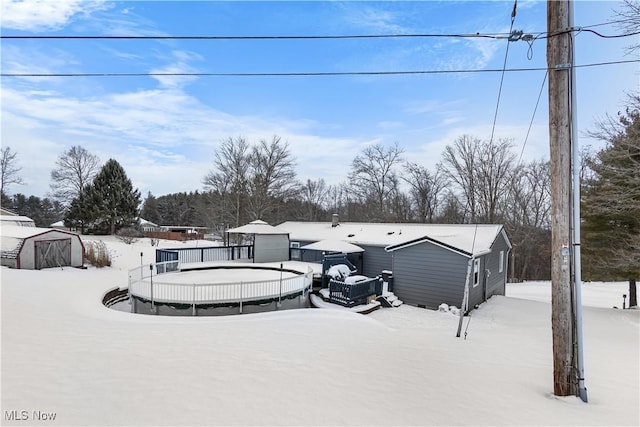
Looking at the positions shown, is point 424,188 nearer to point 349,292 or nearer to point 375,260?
point 375,260

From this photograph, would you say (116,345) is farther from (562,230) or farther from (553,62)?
(553,62)

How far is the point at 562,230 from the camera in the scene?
412 centimetres

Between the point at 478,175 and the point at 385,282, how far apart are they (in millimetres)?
22288

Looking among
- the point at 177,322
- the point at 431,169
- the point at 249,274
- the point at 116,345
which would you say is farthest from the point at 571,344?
the point at 431,169

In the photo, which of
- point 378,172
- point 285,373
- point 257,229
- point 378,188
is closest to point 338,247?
point 257,229

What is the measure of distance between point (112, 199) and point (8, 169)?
15.9m

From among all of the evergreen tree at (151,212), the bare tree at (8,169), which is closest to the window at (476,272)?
the bare tree at (8,169)

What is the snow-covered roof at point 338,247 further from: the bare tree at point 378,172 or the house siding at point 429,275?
the bare tree at point 378,172

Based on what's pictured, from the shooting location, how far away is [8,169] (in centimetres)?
3831

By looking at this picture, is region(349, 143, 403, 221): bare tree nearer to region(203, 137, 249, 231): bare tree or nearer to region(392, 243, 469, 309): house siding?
region(203, 137, 249, 231): bare tree

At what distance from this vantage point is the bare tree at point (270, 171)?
3241cm

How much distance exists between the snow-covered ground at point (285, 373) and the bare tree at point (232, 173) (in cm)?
2492

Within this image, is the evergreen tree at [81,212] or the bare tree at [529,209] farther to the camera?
the evergreen tree at [81,212]

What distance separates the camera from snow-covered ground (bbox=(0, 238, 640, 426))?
329 cm
